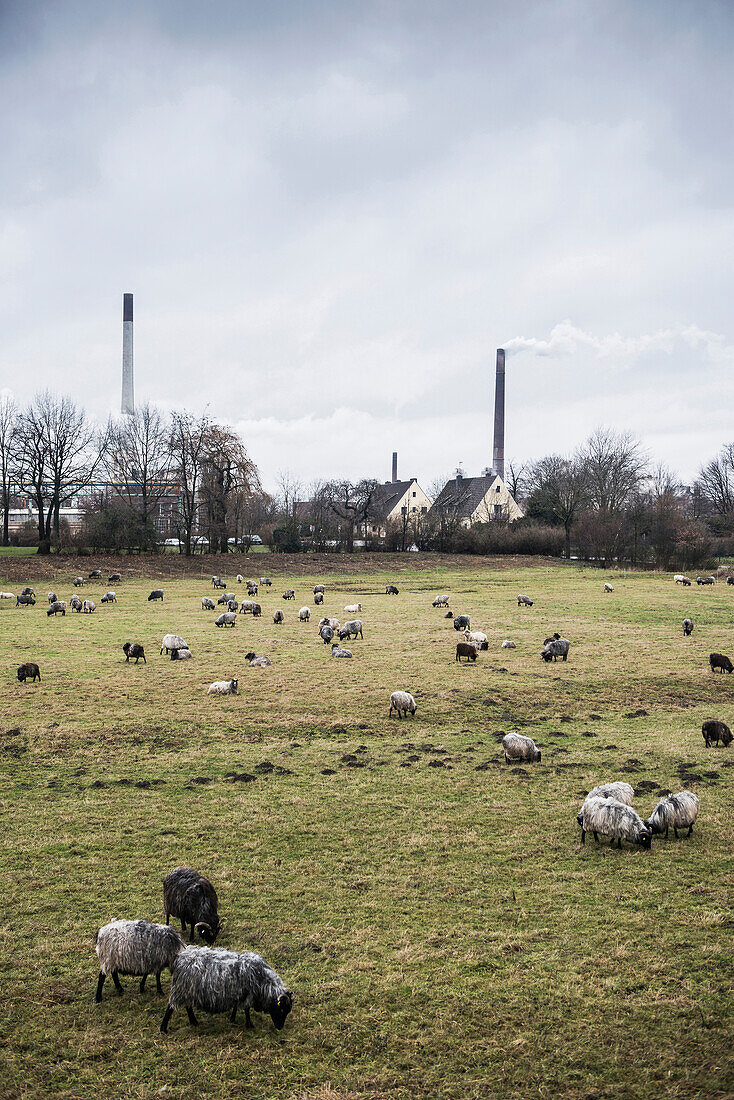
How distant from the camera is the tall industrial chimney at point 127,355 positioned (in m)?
81.9

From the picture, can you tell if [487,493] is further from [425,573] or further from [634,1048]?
[634,1048]

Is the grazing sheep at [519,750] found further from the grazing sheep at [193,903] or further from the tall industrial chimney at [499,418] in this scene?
the tall industrial chimney at [499,418]

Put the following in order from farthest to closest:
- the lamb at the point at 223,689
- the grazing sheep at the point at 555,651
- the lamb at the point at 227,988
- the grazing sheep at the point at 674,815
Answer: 1. the grazing sheep at the point at 555,651
2. the lamb at the point at 223,689
3. the grazing sheep at the point at 674,815
4. the lamb at the point at 227,988

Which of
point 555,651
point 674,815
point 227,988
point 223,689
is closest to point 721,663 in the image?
point 555,651

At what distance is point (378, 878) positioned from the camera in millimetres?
8484

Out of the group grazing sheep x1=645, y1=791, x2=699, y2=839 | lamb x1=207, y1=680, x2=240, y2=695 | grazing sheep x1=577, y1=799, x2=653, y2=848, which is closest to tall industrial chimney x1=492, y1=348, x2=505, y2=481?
lamb x1=207, y1=680, x2=240, y2=695

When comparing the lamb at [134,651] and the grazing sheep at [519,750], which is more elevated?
the lamb at [134,651]

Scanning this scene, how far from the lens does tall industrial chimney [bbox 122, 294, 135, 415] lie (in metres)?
Result: 81.9

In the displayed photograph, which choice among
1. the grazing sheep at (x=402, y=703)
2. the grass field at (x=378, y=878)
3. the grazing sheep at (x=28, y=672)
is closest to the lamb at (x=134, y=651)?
the grass field at (x=378, y=878)

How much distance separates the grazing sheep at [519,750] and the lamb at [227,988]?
24.2 feet

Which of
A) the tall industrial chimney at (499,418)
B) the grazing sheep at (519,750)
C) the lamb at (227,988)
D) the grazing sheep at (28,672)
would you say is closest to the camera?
the lamb at (227,988)

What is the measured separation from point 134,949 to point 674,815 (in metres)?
7.03

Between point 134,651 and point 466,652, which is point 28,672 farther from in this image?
point 466,652

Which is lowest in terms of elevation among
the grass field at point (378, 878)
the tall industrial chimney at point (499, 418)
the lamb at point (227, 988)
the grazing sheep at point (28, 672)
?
the grass field at point (378, 878)
